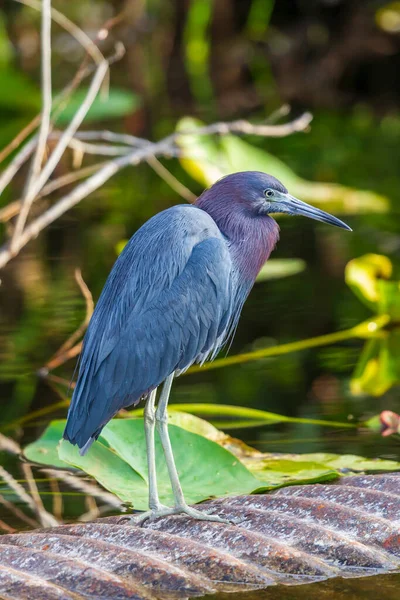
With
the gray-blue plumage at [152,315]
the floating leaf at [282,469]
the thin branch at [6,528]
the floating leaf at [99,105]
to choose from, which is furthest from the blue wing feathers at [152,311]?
the floating leaf at [99,105]

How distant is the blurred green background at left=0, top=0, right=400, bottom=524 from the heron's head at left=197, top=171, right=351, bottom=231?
2.83 ft

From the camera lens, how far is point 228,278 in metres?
2.80

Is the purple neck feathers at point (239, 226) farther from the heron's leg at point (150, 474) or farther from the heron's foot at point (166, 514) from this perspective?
the heron's foot at point (166, 514)

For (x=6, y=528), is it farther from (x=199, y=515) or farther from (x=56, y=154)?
(x=56, y=154)

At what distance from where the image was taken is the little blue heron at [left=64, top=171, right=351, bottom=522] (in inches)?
105

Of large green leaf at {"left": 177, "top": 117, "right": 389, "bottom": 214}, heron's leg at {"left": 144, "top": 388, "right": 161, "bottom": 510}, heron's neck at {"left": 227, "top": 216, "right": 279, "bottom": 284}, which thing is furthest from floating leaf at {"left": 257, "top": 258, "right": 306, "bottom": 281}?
heron's leg at {"left": 144, "top": 388, "right": 161, "bottom": 510}

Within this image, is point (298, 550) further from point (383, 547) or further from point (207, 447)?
point (207, 447)

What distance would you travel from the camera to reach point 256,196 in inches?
114

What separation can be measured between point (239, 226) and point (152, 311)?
372mm

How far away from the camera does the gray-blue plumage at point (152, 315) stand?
2.66m

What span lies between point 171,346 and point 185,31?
12.4 meters

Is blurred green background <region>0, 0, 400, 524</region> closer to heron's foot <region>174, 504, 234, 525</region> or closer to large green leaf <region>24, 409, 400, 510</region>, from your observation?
large green leaf <region>24, 409, 400, 510</region>

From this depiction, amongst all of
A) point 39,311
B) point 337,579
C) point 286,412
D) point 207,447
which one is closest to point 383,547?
point 337,579

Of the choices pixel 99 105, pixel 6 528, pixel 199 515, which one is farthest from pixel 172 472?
pixel 99 105
